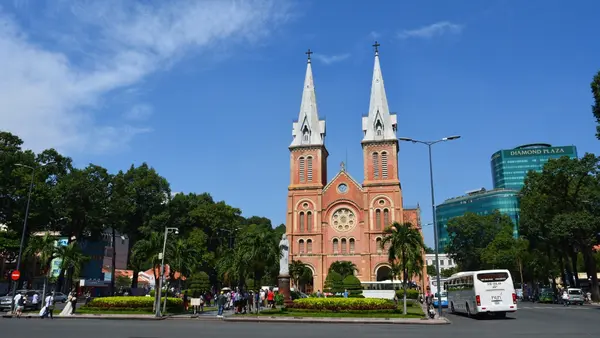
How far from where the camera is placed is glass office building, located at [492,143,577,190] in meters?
149

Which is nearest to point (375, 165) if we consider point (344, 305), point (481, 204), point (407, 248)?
point (407, 248)

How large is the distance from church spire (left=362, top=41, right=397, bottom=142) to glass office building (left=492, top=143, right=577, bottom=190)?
318ft

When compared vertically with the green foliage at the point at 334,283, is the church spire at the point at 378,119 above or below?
above

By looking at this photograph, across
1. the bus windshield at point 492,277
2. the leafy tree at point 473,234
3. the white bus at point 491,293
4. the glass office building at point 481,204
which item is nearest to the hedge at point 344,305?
the white bus at point 491,293

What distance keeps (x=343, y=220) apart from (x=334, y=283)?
15.1m

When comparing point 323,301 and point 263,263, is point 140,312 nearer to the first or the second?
point 263,263

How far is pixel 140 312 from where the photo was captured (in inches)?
1057

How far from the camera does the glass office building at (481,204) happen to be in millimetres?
133875

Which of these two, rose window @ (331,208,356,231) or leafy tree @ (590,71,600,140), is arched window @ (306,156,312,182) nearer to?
rose window @ (331,208,356,231)

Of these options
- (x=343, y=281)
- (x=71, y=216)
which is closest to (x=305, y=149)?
(x=343, y=281)

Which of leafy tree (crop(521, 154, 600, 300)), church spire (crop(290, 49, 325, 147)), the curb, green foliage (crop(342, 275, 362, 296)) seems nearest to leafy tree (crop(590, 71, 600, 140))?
leafy tree (crop(521, 154, 600, 300))

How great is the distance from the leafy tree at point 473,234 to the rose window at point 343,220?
1316 inches

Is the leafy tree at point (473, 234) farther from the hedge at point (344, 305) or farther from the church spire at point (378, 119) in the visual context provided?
the hedge at point (344, 305)

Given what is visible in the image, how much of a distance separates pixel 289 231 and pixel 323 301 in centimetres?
4063
